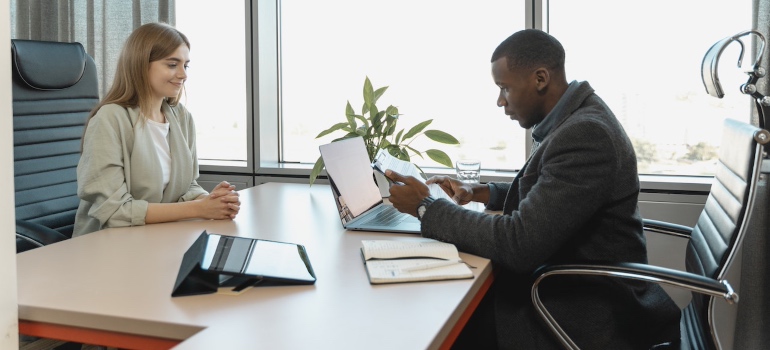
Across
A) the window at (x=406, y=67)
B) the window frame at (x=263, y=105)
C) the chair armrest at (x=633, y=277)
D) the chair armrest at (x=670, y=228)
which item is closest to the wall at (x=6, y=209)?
the chair armrest at (x=633, y=277)

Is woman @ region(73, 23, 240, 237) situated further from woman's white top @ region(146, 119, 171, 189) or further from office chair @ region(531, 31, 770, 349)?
office chair @ region(531, 31, 770, 349)

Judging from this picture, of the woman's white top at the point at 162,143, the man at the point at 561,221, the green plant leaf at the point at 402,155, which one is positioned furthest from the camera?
the green plant leaf at the point at 402,155

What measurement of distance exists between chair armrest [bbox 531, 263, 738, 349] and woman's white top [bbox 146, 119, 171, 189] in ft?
4.05

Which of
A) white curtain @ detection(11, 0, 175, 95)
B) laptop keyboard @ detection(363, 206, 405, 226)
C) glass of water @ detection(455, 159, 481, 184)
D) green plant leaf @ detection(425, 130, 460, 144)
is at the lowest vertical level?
laptop keyboard @ detection(363, 206, 405, 226)

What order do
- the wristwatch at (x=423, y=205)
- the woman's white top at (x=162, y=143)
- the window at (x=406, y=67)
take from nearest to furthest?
1. the wristwatch at (x=423, y=205)
2. the woman's white top at (x=162, y=143)
3. the window at (x=406, y=67)

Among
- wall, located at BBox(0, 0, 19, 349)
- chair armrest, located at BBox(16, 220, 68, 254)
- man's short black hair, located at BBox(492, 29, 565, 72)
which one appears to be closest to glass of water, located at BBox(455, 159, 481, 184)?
man's short black hair, located at BBox(492, 29, 565, 72)

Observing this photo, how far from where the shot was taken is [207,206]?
6.59ft

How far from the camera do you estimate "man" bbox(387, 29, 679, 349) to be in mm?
1523

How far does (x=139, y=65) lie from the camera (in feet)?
7.13

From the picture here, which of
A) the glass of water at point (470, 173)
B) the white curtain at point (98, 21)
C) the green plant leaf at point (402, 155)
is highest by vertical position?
the white curtain at point (98, 21)

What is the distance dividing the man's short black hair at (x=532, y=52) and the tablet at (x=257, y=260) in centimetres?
69

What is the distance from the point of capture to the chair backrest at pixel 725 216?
55.1 inches

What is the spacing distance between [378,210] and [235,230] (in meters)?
0.47

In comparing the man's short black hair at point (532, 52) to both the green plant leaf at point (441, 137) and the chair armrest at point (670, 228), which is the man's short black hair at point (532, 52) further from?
the green plant leaf at point (441, 137)
